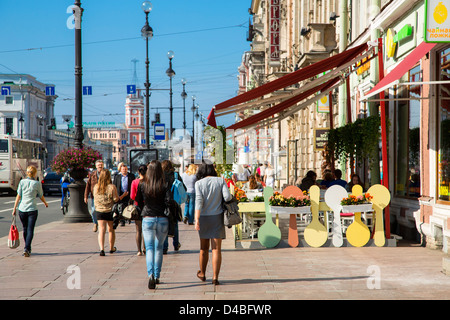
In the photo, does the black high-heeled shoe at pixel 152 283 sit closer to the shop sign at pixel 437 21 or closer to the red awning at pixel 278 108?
the shop sign at pixel 437 21

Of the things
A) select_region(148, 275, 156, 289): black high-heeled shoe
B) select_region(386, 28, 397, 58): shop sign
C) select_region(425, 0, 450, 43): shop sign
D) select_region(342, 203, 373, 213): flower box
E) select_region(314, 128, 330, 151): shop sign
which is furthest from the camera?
select_region(314, 128, 330, 151): shop sign

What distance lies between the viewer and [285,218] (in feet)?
67.5

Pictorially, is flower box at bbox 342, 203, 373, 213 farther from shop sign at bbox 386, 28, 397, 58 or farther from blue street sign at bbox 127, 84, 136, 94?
blue street sign at bbox 127, 84, 136, 94

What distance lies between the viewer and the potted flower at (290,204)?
1284 centimetres

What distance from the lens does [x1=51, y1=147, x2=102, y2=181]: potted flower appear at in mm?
20625

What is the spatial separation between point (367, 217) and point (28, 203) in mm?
7059

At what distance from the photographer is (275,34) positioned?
3984 centimetres

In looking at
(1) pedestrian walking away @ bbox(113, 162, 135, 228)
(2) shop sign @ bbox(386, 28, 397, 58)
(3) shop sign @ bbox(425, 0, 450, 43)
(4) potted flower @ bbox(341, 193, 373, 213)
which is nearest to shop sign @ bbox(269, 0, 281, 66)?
(2) shop sign @ bbox(386, 28, 397, 58)

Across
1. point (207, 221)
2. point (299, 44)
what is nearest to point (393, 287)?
point (207, 221)

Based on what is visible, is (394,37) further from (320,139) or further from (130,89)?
(130,89)

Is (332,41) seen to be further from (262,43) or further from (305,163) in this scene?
(262,43)

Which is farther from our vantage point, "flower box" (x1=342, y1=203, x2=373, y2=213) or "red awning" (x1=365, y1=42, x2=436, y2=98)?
"flower box" (x1=342, y1=203, x2=373, y2=213)

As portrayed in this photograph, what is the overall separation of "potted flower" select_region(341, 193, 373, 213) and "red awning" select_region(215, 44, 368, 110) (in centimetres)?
282

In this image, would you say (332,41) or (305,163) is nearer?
(332,41)
